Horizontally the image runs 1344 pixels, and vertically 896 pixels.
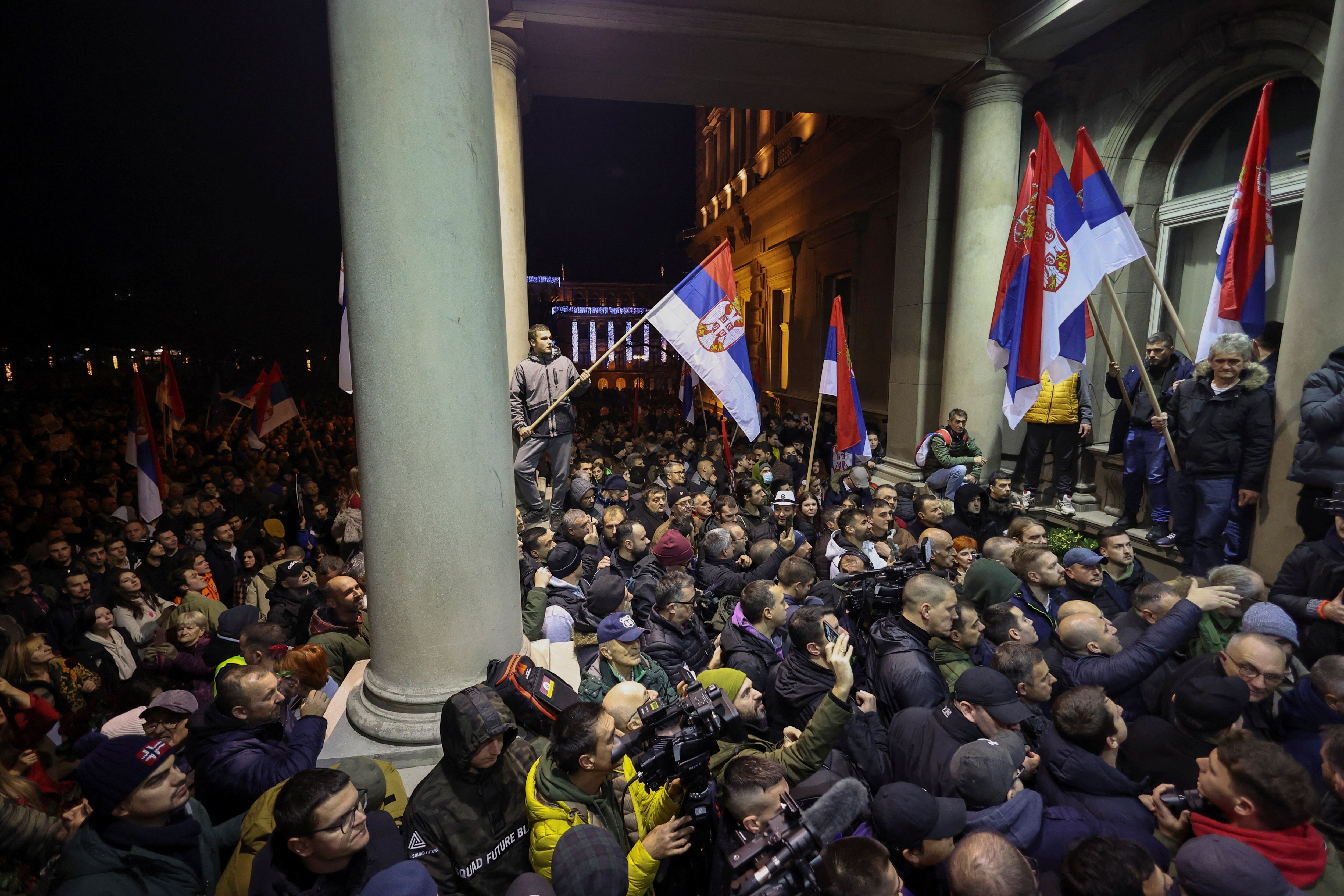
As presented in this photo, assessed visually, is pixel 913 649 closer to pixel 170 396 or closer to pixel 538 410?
pixel 538 410

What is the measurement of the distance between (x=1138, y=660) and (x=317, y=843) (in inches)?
140

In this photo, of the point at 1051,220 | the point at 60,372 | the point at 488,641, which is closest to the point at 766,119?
the point at 1051,220

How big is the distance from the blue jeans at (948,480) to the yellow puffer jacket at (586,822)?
615 cm

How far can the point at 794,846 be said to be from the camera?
172 centimetres

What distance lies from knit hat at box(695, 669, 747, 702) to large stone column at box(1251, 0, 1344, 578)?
4.60 meters

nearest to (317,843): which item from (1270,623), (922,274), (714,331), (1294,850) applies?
(1294,850)

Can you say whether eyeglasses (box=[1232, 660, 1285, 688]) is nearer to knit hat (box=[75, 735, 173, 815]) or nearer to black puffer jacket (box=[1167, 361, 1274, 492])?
black puffer jacket (box=[1167, 361, 1274, 492])

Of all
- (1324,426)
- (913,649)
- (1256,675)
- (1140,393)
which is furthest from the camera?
(1140,393)

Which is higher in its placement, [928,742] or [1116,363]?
[1116,363]

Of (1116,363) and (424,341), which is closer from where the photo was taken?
(424,341)

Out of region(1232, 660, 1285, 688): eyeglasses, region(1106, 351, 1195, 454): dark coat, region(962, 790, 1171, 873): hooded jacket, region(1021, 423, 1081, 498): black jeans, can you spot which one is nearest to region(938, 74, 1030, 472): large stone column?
region(1021, 423, 1081, 498): black jeans

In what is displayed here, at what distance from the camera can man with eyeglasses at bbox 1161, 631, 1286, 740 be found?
2797 mm

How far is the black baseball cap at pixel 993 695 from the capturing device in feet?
8.71

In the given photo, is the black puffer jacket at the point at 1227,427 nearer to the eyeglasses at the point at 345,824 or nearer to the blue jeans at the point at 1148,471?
the blue jeans at the point at 1148,471
